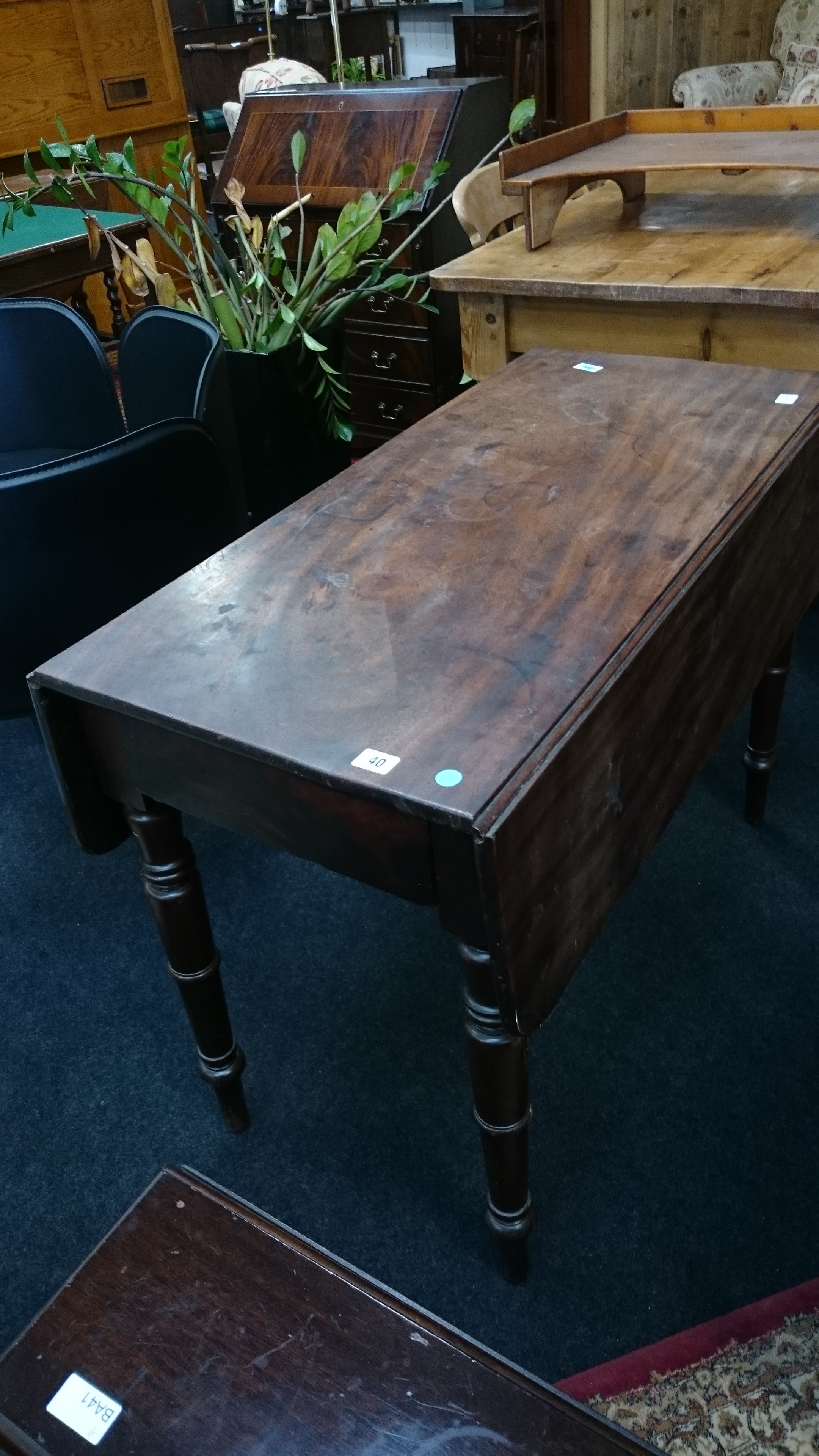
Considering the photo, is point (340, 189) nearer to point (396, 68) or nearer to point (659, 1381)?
point (659, 1381)

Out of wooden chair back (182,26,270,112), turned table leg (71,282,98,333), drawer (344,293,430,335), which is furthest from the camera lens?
wooden chair back (182,26,270,112)

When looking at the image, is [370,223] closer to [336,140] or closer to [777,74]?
[336,140]

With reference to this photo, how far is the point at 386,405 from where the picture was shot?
2.94 m

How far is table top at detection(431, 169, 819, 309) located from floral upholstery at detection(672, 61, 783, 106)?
2.33 meters

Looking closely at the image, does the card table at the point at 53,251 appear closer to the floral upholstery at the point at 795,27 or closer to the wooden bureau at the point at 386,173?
the wooden bureau at the point at 386,173

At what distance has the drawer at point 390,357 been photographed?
279 cm

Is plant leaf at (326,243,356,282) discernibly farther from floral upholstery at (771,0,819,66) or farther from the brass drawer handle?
floral upholstery at (771,0,819,66)

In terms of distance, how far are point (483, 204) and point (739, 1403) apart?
180 cm

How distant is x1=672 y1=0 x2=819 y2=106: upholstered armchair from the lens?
3936mm

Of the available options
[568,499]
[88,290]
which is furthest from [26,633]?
[88,290]

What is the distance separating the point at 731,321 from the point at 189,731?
107cm

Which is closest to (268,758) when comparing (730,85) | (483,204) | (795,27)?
(483,204)

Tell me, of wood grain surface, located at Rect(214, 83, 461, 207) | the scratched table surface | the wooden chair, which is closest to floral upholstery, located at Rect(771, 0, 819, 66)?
wood grain surface, located at Rect(214, 83, 461, 207)

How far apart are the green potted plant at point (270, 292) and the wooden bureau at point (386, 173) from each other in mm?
676
